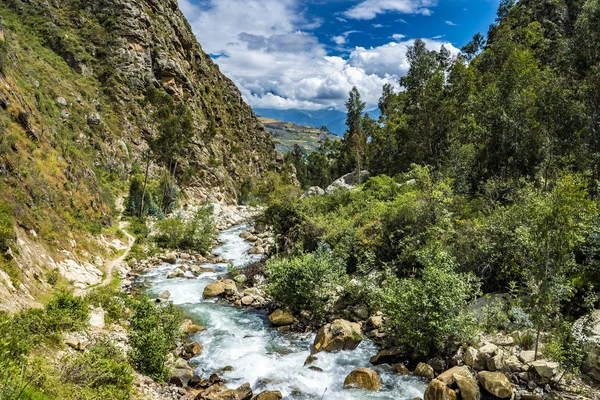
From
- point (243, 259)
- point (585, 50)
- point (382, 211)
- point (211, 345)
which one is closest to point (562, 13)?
point (585, 50)

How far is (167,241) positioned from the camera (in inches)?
1473

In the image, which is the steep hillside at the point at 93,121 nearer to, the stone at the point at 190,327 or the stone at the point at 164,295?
the stone at the point at 164,295

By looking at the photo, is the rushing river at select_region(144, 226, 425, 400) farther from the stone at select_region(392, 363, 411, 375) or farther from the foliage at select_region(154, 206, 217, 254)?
the foliage at select_region(154, 206, 217, 254)

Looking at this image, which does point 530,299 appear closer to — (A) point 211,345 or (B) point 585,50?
(A) point 211,345

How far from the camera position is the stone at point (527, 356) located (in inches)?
501

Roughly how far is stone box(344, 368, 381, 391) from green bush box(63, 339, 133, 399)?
25.5 feet

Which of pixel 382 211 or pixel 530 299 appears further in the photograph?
pixel 382 211

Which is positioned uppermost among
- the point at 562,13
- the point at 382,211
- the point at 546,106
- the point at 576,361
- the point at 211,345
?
the point at 562,13

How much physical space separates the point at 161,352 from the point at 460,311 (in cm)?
1194

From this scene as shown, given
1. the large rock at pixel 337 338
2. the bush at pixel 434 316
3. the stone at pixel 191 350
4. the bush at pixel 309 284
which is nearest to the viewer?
the bush at pixel 434 316

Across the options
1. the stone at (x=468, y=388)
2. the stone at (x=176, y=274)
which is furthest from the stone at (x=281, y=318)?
the stone at (x=176, y=274)

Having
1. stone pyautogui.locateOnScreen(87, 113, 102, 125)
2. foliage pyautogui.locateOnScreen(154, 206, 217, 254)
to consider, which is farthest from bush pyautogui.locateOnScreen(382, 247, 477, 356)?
stone pyautogui.locateOnScreen(87, 113, 102, 125)

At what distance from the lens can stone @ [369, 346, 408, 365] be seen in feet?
49.5

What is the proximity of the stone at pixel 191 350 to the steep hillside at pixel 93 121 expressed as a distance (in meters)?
7.37
